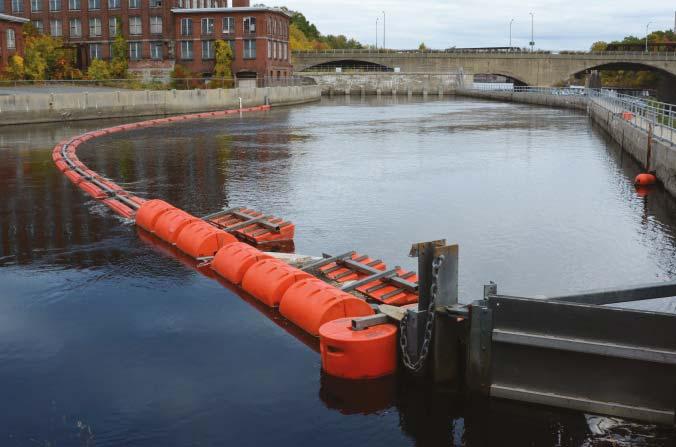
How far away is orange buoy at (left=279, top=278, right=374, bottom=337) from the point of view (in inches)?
480

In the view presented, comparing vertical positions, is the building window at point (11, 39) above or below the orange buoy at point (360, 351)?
above

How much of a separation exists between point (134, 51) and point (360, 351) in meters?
90.0

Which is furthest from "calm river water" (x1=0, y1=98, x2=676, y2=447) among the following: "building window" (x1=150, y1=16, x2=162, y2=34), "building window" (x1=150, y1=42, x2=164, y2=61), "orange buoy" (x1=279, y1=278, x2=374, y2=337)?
"building window" (x1=150, y1=16, x2=162, y2=34)

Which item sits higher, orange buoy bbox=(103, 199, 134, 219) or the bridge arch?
the bridge arch

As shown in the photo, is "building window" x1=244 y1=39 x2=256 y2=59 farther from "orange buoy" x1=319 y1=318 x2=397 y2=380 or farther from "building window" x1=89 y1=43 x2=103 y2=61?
"orange buoy" x1=319 y1=318 x2=397 y2=380

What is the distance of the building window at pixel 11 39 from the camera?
7575 cm

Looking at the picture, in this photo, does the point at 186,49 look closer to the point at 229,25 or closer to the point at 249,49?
the point at 229,25

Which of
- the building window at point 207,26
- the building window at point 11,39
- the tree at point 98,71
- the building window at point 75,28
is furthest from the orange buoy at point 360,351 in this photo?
the building window at point 75,28

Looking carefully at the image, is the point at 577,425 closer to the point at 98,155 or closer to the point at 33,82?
the point at 98,155

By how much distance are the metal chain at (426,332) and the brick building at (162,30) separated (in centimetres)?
8541

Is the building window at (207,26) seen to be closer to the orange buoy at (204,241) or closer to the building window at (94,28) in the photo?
the building window at (94,28)

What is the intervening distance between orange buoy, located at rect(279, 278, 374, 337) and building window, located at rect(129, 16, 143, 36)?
285ft

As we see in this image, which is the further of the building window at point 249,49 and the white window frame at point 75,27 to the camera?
the white window frame at point 75,27

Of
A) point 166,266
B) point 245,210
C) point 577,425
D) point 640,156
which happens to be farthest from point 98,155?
point 577,425
